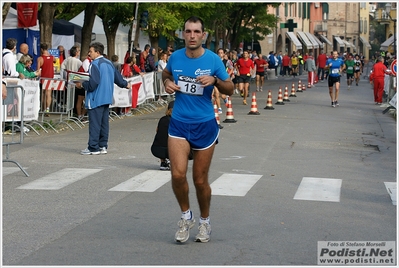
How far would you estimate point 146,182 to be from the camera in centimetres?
1150

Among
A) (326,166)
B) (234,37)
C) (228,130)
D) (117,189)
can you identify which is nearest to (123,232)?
(117,189)

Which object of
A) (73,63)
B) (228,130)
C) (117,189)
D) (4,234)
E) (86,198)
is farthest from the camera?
(73,63)

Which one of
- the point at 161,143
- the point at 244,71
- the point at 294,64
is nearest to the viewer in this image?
the point at 161,143

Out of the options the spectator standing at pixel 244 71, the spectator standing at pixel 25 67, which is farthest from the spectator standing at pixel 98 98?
the spectator standing at pixel 244 71

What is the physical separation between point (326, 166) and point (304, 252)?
22.1 ft

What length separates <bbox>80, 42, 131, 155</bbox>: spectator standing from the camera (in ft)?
49.0

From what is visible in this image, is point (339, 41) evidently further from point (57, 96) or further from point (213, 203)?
point (213, 203)

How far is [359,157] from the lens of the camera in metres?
15.4

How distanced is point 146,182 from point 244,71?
19.0 m

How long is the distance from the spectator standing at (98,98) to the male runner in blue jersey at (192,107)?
7405 millimetres

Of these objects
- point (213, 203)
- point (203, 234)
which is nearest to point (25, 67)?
point (213, 203)

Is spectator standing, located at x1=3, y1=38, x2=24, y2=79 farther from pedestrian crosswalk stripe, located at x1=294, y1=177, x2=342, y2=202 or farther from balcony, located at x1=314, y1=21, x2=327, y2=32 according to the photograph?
balcony, located at x1=314, y1=21, x2=327, y2=32

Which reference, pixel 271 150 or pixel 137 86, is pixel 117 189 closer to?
pixel 271 150

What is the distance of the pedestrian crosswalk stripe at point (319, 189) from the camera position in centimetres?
1043
